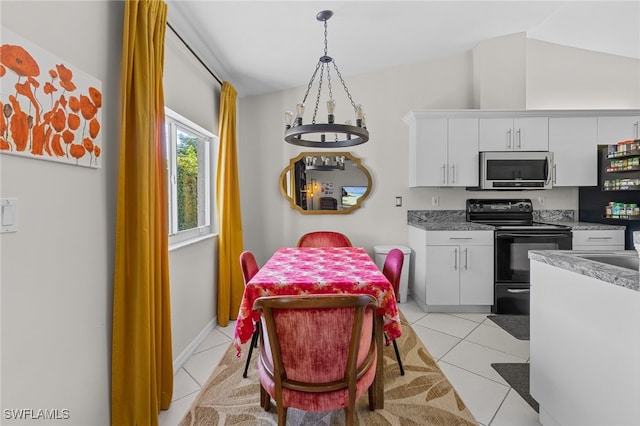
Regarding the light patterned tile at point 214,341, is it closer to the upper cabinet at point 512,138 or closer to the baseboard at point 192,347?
the baseboard at point 192,347

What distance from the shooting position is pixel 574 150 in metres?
3.48

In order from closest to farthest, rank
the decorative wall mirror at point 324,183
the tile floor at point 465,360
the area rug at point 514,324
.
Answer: the tile floor at point 465,360
the area rug at point 514,324
the decorative wall mirror at point 324,183

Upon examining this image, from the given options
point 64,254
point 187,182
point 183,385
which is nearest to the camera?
point 64,254

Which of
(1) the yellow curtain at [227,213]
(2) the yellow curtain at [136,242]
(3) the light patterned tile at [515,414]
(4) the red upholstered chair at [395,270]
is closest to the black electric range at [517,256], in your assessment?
(3) the light patterned tile at [515,414]

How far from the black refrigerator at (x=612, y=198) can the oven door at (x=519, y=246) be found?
0.55m

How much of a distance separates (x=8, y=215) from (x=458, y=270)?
3.47 meters

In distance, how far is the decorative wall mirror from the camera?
389 cm

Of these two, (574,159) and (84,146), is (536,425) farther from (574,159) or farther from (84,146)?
(574,159)

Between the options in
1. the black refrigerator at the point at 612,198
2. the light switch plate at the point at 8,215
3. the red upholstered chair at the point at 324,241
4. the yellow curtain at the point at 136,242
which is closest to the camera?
the light switch plate at the point at 8,215

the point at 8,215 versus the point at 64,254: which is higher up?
the point at 8,215

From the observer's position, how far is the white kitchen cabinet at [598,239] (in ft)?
10.6

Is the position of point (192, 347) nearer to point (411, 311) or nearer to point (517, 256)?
point (411, 311)

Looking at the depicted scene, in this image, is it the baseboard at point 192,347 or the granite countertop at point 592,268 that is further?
the baseboard at point 192,347

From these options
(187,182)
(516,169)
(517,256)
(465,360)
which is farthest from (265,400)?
(516,169)
